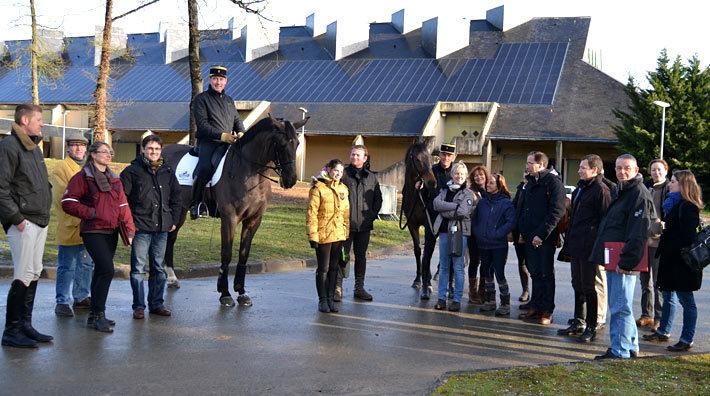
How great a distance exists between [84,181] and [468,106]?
36233 mm

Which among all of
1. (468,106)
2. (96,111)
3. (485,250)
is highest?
(468,106)

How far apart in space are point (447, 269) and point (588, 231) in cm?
236

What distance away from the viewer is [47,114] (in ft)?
171

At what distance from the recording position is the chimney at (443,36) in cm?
5231

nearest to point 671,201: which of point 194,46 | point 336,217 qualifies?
point 336,217

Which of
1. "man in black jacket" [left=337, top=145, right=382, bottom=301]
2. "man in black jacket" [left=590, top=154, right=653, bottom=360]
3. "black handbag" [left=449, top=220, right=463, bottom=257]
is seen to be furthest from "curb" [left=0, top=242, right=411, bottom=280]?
"man in black jacket" [left=590, top=154, right=653, bottom=360]

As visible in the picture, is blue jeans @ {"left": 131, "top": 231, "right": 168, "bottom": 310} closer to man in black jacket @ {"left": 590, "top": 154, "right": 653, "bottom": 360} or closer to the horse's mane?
the horse's mane

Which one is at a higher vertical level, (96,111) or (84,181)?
(96,111)

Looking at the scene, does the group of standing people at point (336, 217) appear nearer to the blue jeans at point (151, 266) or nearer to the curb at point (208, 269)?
the blue jeans at point (151, 266)

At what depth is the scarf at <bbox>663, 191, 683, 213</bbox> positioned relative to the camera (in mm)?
8584

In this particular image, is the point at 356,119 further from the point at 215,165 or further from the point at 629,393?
the point at 629,393

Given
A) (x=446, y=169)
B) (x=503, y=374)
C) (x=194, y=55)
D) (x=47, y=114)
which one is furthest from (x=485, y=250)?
(x=47, y=114)

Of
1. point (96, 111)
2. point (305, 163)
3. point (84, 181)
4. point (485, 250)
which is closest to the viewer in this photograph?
point (84, 181)

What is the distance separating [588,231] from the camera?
28.2ft
